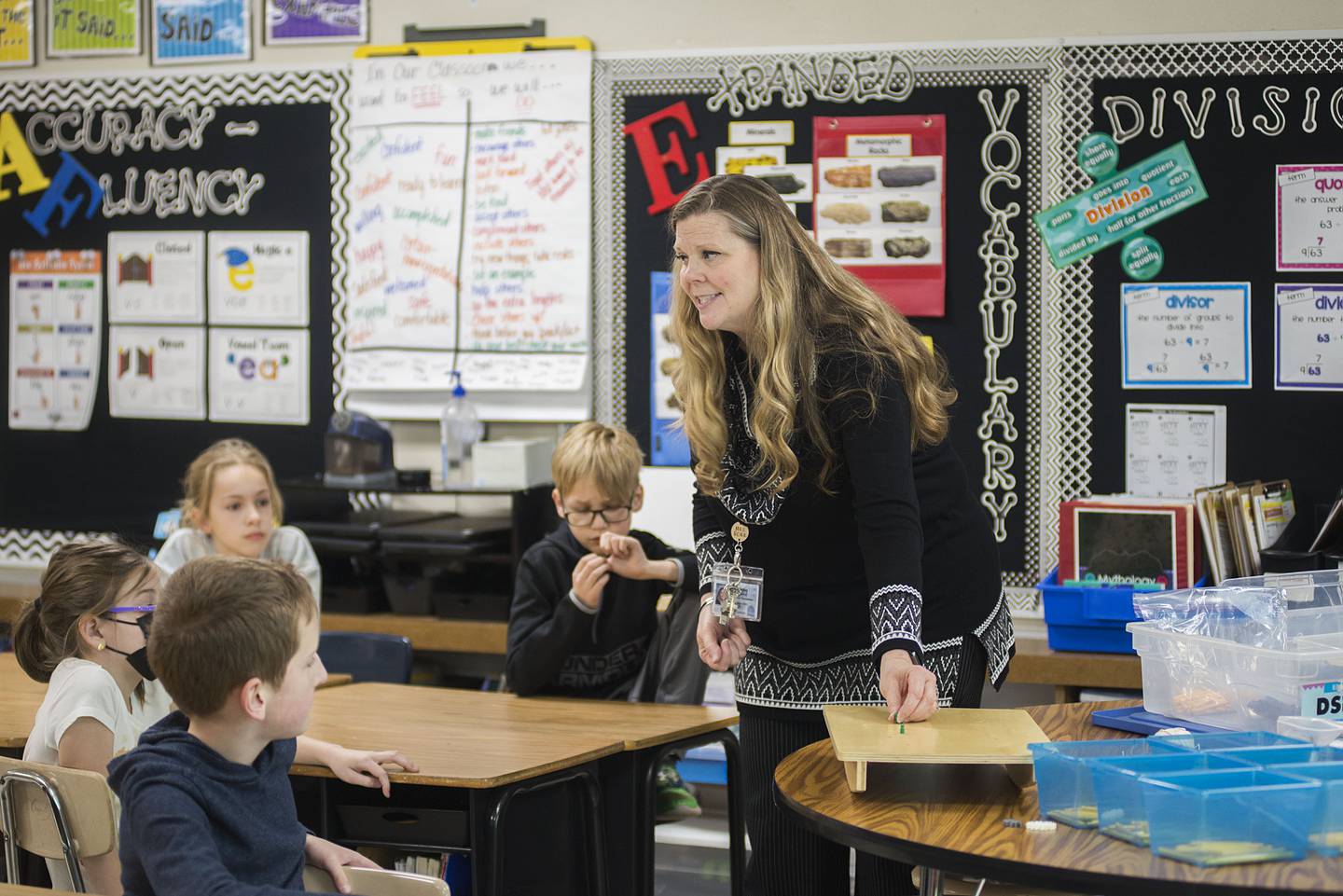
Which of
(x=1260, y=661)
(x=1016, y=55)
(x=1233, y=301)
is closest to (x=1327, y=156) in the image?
(x=1233, y=301)

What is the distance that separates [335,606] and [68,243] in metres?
1.77

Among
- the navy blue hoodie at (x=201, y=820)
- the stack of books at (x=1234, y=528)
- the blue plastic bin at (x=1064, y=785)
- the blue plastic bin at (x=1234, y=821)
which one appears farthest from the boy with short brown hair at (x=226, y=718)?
the stack of books at (x=1234, y=528)

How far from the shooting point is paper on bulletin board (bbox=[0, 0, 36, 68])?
5.04 m

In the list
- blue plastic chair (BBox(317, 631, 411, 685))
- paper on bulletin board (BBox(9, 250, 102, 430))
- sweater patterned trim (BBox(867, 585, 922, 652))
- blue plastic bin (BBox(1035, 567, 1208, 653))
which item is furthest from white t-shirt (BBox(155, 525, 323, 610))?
sweater patterned trim (BBox(867, 585, 922, 652))

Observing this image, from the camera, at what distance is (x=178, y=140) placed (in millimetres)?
4906

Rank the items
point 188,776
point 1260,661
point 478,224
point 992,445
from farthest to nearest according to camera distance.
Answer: point 478,224, point 992,445, point 1260,661, point 188,776

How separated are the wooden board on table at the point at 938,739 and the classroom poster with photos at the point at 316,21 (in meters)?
3.42

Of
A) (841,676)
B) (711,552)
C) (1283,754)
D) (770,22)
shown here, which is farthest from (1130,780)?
(770,22)

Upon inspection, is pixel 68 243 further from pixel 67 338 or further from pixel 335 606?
pixel 335 606

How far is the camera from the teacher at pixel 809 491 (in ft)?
6.83

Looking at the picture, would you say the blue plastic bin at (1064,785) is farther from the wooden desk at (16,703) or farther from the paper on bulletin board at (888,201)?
the paper on bulletin board at (888,201)

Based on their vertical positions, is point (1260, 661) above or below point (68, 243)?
below

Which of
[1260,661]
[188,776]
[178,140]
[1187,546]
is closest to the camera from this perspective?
[188,776]

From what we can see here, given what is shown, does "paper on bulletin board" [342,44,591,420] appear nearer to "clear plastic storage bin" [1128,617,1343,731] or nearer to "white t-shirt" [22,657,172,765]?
"white t-shirt" [22,657,172,765]
